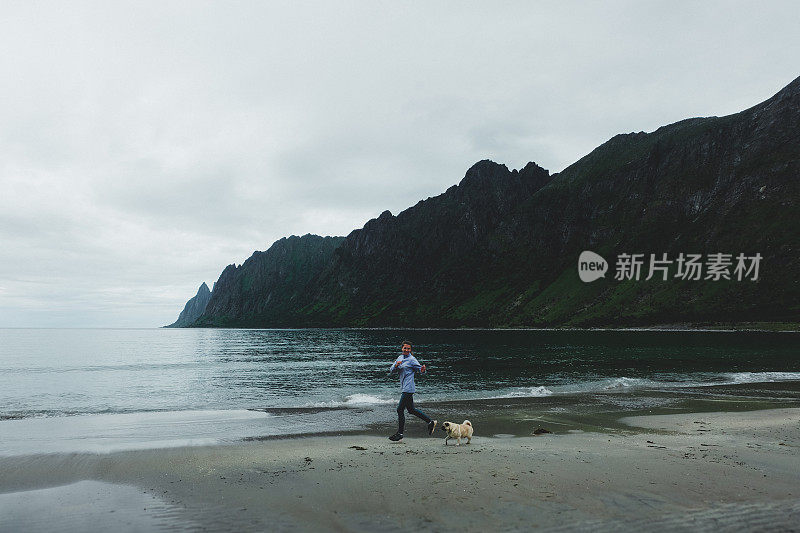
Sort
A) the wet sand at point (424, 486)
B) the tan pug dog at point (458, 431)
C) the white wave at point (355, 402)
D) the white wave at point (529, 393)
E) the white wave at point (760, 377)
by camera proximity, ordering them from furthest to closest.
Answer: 1. the white wave at point (760, 377)
2. the white wave at point (529, 393)
3. the white wave at point (355, 402)
4. the tan pug dog at point (458, 431)
5. the wet sand at point (424, 486)

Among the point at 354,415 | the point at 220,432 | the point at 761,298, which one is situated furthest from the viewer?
the point at 761,298

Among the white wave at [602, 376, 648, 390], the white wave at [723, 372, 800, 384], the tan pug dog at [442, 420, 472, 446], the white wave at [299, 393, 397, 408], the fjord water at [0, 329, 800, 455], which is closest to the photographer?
the tan pug dog at [442, 420, 472, 446]

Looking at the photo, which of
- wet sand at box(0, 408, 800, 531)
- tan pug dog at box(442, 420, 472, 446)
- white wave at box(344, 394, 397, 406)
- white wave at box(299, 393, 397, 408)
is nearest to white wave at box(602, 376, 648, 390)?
white wave at box(344, 394, 397, 406)

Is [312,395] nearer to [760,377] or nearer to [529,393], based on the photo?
[529,393]

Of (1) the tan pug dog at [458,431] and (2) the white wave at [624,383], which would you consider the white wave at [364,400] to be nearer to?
(1) the tan pug dog at [458,431]

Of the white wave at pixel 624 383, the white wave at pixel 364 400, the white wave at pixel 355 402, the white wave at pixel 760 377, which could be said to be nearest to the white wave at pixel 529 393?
the white wave at pixel 624 383

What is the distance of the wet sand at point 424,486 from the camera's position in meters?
9.34

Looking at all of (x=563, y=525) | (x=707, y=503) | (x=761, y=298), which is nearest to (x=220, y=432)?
(x=563, y=525)

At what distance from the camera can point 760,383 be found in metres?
38.1

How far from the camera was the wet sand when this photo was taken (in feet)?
30.6

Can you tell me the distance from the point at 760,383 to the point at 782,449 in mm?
29300

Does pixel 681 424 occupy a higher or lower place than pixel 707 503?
lower

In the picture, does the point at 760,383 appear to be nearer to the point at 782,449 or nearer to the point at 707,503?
the point at 782,449

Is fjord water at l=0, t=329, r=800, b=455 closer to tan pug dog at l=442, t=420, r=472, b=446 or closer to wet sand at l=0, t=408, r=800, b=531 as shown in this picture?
wet sand at l=0, t=408, r=800, b=531
